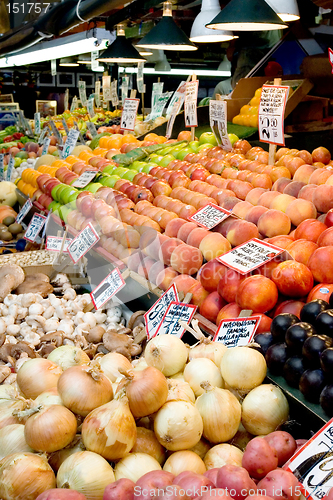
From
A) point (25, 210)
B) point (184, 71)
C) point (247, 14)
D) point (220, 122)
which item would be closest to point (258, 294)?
point (247, 14)

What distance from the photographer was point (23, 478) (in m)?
Answer: 1.30

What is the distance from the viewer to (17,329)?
2938 mm

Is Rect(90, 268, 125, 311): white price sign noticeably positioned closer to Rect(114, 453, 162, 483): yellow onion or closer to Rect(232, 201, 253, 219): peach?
Rect(232, 201, 253, 219): peach

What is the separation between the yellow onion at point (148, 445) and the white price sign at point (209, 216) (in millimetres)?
1608

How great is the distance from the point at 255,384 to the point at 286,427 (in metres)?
0.18

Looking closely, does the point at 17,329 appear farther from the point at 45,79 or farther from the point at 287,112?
the point at 45,79

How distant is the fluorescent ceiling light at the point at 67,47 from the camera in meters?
8.67

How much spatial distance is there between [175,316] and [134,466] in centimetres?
95

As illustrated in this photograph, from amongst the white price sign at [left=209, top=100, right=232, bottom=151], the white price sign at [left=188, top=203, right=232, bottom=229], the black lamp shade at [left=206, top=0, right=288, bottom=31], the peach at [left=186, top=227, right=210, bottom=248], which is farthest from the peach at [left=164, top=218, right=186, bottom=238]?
the white price sign at [left=209, top=100, right=232, bottom=151]

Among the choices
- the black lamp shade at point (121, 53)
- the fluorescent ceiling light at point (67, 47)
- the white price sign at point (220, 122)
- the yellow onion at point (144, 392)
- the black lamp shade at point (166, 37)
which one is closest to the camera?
the yellow onion at point (144, 392)

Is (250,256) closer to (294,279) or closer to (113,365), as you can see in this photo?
(294,279)

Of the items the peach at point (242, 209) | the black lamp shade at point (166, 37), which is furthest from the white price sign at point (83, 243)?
the black lamp shade at point (166, 37)

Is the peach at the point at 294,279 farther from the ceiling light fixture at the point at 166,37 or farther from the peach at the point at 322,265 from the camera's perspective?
the ceiling light fixture at the point at 166,37

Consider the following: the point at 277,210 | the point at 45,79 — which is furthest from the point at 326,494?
the point at 45,79
